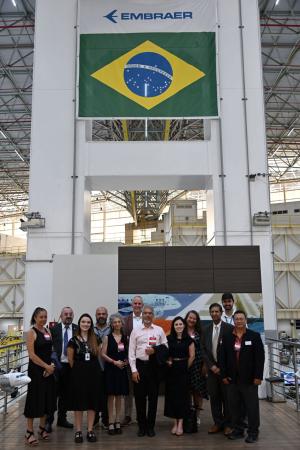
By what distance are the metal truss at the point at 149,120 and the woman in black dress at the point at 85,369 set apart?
5.34 meters

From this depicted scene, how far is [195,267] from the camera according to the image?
7.36 meters

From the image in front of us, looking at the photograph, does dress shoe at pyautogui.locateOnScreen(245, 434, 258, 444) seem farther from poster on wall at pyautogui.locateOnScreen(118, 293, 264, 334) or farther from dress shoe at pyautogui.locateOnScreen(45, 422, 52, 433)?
poster on wall at pyautogui.locateOnScreen(118, 293, 264, 334)

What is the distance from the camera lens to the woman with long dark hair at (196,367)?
4.98m

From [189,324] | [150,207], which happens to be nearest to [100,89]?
[189,324]

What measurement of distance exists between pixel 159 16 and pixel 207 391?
706 cm

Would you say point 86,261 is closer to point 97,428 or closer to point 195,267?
point 195,267

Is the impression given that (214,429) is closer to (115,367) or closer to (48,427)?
(115,367)

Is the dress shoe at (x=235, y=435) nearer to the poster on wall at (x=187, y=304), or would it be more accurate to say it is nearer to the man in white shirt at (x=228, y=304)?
the man in white shirt at (x=228, y=304)

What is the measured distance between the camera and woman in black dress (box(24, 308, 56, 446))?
4457mm

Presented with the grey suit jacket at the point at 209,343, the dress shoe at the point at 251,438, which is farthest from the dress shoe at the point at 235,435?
the grey suit jacket at the point at 209,343

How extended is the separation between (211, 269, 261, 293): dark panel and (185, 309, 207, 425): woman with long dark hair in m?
2.33

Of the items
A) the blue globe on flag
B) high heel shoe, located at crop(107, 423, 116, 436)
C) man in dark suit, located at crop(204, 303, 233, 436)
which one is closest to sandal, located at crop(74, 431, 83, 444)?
high heel shoe, located at crop(107, 423, 116, 436)

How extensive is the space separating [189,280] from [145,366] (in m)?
2.77

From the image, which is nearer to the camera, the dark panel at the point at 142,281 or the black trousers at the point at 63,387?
the black trousers at the point at 63,387
